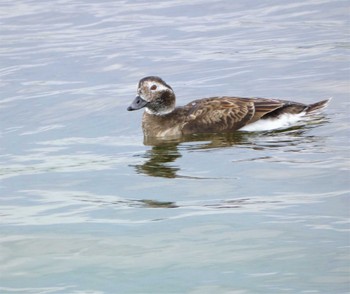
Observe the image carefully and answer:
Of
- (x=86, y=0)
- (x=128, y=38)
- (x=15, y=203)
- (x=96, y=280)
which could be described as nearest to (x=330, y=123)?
(x=15, y=203)

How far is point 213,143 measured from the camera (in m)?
15.7

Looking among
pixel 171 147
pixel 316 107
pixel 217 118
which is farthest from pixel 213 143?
pixel 316 107

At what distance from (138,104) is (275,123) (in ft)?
6.05

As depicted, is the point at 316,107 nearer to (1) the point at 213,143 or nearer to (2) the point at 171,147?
(1) the point at 213,143

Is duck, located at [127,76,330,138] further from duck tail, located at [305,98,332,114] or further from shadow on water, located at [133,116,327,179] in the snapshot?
shadow on water, located at [133,116,327,179]

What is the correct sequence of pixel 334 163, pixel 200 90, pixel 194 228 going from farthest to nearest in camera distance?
pixel 200 90 → pixel 334 163 → pixel 194 228

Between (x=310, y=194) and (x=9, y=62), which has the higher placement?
(x=9, y=62)

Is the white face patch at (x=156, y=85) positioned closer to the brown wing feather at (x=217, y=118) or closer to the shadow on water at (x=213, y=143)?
the brown wing feather at (x=217, y=118)

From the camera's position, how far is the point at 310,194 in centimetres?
1254

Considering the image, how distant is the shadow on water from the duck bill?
0.62 meters

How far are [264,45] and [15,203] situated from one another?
998 cm

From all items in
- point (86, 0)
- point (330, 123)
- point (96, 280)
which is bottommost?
point (96, 280)

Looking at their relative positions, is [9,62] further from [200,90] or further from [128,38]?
[200,90]

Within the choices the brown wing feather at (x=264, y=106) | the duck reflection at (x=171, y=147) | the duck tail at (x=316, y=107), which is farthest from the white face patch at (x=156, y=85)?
the duck tail at (x=316, y=107)
